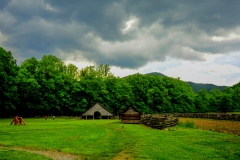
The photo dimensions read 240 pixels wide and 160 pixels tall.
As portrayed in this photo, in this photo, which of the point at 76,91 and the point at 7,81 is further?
the point at 76,91

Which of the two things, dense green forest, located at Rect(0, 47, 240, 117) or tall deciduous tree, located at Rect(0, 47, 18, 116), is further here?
dense green forest, located at Rect(0, 47, 240, 117)

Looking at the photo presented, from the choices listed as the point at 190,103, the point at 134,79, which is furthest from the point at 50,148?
the point at 190,103

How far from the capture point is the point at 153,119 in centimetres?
2938

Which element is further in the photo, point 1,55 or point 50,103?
point 50,103

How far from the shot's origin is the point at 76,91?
73.3 m

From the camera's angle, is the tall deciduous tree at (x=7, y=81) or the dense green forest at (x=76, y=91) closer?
the tall deciduous tree at (x=7, y=81)

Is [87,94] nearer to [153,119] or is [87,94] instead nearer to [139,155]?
[153,119]

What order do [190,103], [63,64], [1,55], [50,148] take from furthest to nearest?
1. [190,103]
2. [63,64]
3. [1,55]
4. [50,148]

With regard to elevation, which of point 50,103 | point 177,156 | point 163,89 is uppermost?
point 163,89

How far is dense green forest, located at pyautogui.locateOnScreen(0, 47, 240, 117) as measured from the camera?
56.3 meters

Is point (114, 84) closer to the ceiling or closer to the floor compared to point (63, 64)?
closer to the floor

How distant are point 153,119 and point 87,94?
49679 mm

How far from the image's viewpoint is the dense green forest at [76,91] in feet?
185

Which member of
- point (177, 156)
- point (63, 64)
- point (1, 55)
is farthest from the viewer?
point (63, 64)
